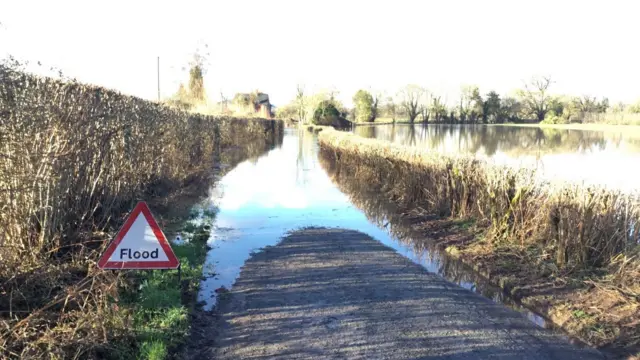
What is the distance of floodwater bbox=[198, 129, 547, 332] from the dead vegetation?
1.46 m

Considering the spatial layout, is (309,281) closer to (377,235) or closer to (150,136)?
(377,235)

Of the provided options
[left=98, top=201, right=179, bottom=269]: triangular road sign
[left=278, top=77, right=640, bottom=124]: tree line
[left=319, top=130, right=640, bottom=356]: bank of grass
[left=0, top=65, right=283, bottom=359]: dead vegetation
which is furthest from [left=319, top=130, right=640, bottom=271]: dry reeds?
[left=278, top=77, right=640, bottom=124]: tree line

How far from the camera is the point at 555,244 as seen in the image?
620cm

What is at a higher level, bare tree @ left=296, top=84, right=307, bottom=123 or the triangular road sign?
bare tree @ left=296, top=84, right=307, bottom=123

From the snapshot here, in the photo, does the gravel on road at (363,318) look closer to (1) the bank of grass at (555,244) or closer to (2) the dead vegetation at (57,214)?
(1) the bank of grass at (555,244)

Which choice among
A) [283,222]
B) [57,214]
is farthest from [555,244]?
[57,214]

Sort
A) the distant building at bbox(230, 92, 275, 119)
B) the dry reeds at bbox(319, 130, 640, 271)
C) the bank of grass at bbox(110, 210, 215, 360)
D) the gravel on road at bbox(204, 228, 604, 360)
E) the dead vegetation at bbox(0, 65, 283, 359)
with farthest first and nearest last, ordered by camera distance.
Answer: the distant building at bbox(230, 92, 275, 119)
the dry reeds at bbox(319, 130, 640, 271)
the gravel on road at bbox(204, 228, 604, 360)
the bank of grass at bbox(110, 210, 215, 360)
the dead vegetation at bbox(0, 65, 283, 359)

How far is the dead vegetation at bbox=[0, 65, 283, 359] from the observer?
142 inches

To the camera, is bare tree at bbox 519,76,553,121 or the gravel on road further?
bare tree at bbox 519,76,553,121

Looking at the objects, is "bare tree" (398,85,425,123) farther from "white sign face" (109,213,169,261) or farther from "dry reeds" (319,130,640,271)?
"white sign face" (109,213,169,261)

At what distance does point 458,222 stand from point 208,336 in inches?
228

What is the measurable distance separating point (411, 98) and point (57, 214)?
91.1 m

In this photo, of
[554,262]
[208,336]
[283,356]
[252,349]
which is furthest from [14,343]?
[554,262]

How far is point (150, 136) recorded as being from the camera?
9719mm
